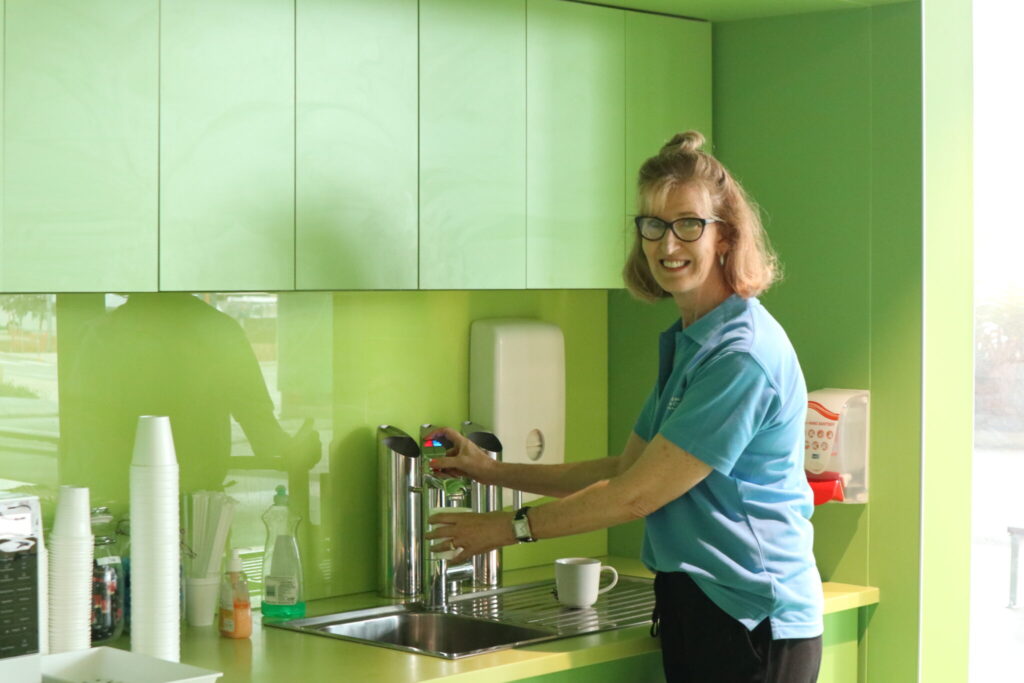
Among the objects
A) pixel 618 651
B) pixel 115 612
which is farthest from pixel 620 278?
pixel 115 612

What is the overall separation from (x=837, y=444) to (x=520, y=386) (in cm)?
72

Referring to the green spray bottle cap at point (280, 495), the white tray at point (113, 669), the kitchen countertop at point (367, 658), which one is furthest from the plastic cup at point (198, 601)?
the white tray at point (113, 669)

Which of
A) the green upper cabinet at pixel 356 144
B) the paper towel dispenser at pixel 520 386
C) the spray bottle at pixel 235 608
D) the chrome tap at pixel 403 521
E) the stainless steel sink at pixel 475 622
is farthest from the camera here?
the paper towel dispenser at pixel 520 386

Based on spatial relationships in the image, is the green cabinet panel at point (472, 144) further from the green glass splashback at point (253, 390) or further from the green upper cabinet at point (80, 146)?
the green upper cabinet at point (80, 146)

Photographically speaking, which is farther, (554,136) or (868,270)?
(868,270)

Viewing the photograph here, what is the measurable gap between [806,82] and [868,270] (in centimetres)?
46

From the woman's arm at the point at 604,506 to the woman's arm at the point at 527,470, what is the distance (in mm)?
275

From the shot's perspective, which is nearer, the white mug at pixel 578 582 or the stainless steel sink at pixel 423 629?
the stainless steel sink at pixel 423 629

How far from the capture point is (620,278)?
126 inches

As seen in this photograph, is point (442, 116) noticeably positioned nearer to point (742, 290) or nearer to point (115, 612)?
point (742, 290)

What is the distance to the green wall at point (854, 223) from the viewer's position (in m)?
3.17

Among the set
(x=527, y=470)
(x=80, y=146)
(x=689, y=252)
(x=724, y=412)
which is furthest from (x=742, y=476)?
(x=80, y=146)

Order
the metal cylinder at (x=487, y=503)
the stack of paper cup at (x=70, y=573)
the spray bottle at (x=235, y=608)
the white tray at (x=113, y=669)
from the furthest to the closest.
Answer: the metal cylinder at (x=487, y=503) → the spray bottle at (x=235, y=608) → the stack of paper cup at (x=70, y=573) → the white tray at (x=113, y=669)

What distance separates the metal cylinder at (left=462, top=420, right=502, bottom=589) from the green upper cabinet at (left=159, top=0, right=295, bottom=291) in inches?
31.7
